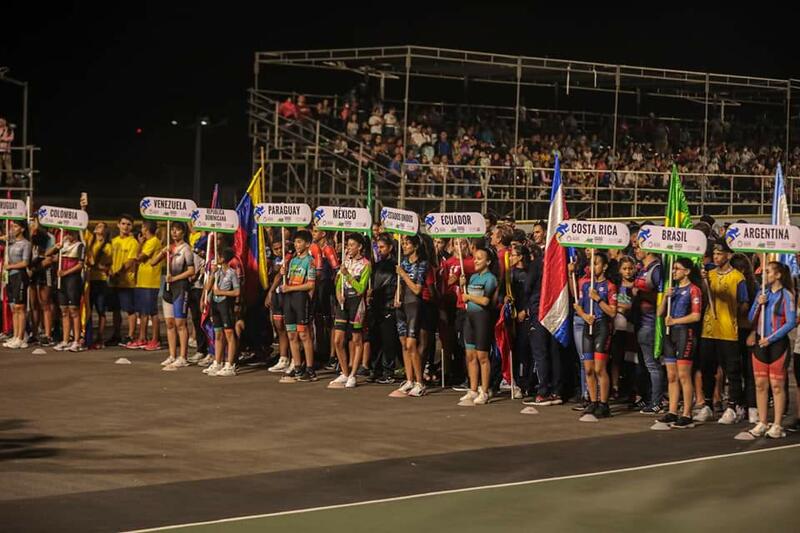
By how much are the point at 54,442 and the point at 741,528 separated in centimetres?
638

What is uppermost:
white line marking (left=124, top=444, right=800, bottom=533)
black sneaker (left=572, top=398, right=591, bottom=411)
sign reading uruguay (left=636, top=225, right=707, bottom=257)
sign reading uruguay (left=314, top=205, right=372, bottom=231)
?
sign reading uruguay (left=314, top=205, right=372, bottom=231)

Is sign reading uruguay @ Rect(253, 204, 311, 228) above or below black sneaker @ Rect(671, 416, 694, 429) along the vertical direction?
above

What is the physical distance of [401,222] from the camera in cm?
1499

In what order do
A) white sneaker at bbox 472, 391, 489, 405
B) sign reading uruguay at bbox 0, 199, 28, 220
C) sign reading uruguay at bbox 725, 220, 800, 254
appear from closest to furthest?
sign reading uruguay at bbox 725, 220, 800, 254, white sneaker at bbox 472, 391, 489, 405, sign reading uruguay at bbox 0, 199, 28, 220

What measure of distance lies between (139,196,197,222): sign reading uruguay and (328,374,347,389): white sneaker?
397 centimetres

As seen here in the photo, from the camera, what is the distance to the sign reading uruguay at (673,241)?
12711 millimetres

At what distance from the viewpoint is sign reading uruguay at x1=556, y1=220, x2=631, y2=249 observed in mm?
13281

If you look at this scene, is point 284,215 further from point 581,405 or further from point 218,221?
point 581,405

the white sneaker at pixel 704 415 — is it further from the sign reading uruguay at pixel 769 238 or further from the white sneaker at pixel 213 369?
the white sneaker at pixel 213 369

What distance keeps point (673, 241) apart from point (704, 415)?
193 centimetres

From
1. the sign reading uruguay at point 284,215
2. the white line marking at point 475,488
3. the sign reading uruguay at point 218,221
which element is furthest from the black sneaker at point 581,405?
the sign reading uruguay at point 218,221

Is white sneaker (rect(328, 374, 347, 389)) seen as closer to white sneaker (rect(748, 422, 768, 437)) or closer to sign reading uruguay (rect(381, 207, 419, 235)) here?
sign reading uruguay (rect(381, 207, 419, 235))

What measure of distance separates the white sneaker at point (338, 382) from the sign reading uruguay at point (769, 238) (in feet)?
17.2

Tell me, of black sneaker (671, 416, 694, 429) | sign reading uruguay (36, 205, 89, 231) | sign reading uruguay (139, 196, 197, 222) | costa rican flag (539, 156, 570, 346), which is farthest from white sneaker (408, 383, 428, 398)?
sign reading uruguay (36, 205, 89, 231)
